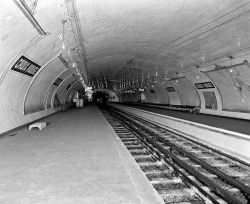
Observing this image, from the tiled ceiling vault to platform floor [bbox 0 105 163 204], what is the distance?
3701 millimetres

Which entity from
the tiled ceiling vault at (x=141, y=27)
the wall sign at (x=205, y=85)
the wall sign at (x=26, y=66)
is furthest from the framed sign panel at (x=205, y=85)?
the wall sign at (x=26, y=66)

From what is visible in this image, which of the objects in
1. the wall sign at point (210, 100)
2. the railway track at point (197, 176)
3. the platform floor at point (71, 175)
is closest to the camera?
the platform floor at point (71, 175)

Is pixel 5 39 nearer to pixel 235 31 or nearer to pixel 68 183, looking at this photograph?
pixel 68 183

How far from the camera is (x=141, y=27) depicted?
12.6 m

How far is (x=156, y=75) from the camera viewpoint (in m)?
26.5

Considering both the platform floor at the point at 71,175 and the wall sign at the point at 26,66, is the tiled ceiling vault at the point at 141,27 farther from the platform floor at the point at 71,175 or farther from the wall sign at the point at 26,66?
the platform floor at the point at 71,175

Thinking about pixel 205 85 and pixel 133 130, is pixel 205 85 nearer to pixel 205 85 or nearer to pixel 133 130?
pixel 205 85

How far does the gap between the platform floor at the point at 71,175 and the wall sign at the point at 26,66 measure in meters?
3.40

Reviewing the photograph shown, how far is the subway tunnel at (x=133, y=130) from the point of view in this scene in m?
5.60

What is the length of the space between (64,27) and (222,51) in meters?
8.68

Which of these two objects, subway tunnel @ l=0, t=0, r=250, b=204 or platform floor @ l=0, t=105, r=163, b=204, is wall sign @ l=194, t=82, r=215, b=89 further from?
platform floor @ l=0, t=105, r=163, b=204

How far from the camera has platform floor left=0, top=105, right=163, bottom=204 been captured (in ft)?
15.6

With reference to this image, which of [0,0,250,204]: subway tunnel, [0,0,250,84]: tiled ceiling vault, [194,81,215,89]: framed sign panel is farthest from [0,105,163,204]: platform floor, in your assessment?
[194,81,215,89]: framed sign panel

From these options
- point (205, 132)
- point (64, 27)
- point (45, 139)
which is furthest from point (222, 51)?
point (45, 139)
